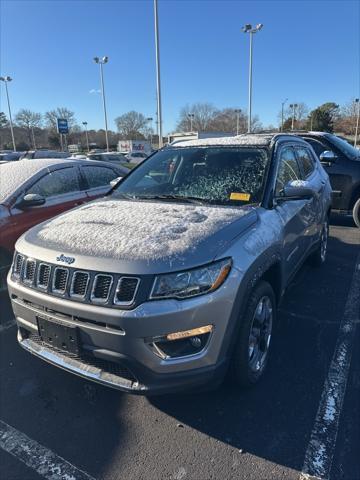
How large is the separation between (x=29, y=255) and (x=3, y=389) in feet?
3.95

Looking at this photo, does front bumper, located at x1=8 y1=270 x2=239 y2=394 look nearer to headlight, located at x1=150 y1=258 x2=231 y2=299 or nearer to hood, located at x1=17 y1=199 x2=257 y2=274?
headlight, located at x1=150 y1=258 x2=231 y2=299

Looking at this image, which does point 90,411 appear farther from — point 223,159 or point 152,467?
point 223,159

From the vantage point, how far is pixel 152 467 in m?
2.11

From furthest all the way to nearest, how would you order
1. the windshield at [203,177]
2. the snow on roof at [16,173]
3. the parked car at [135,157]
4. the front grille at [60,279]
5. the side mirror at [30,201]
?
the parked car at [135,157] → the snow on roof at [16,173] → the side mirror at [30,201] → the windshield at [203,177] → the front grille at [60,279]

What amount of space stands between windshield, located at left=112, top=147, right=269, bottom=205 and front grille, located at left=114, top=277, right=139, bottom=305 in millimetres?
1239

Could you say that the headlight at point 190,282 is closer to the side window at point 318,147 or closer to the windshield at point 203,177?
the windshield at point 203,177

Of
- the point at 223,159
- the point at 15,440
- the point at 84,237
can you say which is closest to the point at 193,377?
the point at 84,237

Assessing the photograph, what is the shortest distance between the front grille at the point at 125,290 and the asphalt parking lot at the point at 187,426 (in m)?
0.98

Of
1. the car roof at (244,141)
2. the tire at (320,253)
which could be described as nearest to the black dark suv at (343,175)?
the tire at (320,253)

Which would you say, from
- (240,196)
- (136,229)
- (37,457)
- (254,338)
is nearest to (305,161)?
(240,196)

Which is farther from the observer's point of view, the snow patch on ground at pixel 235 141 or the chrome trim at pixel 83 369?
the snow patch on ground at pixel 235 141

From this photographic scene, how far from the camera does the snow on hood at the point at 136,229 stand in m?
2.18

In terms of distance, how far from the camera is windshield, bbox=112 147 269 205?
3.06 metres

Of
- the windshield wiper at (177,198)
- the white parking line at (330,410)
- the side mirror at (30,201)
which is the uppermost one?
the windshield wiper at (177,198)
